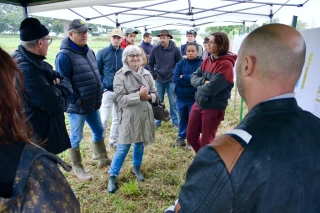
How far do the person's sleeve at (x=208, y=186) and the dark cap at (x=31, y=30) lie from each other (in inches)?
70.8

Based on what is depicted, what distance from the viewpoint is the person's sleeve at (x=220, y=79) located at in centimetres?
251

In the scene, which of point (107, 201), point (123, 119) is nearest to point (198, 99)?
point (123, 119)

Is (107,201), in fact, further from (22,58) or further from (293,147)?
(293,147)

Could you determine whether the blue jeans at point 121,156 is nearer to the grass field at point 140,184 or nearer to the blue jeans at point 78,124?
the grass field at point 140,184

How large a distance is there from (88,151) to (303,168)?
3523 mm

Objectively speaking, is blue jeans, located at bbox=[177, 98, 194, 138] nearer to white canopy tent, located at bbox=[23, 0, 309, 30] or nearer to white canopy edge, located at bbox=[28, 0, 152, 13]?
white canopy edge, located at bbox=[28, 0, 152, 13]

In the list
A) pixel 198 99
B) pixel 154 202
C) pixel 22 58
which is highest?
pixel 22 58

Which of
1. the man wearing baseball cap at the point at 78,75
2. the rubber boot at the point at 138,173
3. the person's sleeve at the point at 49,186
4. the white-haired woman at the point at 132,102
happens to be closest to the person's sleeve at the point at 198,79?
the white-haired woman at the point at 132,102

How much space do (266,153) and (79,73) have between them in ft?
7.51

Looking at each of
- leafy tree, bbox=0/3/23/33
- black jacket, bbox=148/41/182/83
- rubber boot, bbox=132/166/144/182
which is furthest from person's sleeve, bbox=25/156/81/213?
black jacket, bbox=148/41/182/83

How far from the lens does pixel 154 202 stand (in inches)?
103

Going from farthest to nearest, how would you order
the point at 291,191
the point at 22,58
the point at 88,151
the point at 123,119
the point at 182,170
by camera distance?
the point at 88,151 < the point at 182,170 < the point at 123,119 < the point at 22,58 < the point at 291,191

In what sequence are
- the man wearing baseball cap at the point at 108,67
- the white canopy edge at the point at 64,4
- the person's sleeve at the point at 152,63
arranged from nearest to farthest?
1. the white canopy edge at the point at 64,4
2. the man wearing baseball cap at the point at 108,67
3. the person's sleeve at the point at 152,63

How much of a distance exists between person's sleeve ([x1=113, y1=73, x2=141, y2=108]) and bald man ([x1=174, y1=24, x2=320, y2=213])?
1704 millimetres
